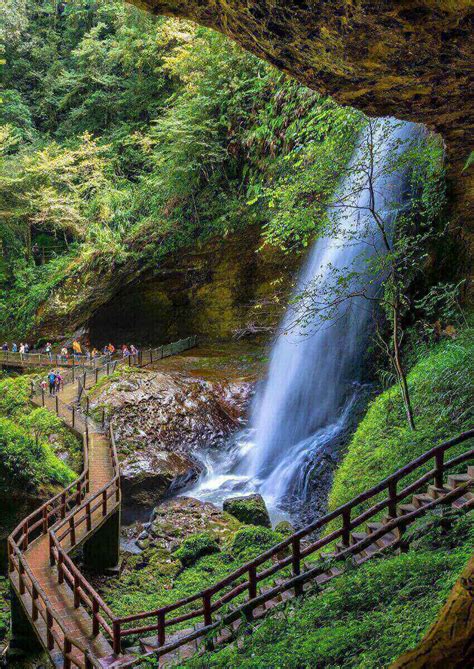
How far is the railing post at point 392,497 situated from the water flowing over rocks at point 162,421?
343 inches

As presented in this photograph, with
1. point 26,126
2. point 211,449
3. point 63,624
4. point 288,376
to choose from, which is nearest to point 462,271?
point 288,376

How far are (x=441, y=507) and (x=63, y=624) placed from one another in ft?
19.3

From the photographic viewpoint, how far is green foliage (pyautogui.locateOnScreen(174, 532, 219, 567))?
11.5m

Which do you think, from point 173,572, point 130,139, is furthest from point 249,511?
point 130,139

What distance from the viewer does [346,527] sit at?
7.26m

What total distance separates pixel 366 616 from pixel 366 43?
6233mm

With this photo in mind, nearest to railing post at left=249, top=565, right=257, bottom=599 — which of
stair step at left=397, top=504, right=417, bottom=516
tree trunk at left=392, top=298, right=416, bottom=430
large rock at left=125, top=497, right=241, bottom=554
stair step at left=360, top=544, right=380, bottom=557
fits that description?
stair step at left=360, top=544, right=380, bottom=557

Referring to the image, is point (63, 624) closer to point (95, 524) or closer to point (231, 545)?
point (95, 524)

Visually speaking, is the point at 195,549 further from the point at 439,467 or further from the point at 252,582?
the point at 439,467

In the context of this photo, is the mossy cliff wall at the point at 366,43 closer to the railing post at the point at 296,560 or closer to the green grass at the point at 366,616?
the green grass at the point at 366,616

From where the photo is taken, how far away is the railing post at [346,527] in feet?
23.7

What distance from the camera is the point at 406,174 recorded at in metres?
17.0

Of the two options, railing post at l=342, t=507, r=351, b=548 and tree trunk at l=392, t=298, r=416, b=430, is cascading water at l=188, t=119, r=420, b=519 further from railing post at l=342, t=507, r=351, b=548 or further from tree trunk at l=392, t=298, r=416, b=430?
railing post at l=342, t=507, r=351, b=548

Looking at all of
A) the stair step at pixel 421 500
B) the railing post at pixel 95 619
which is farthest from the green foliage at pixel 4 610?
the stair step at pixel 421 500
